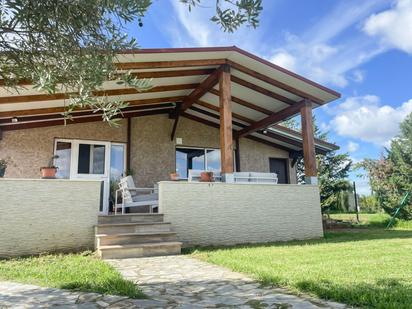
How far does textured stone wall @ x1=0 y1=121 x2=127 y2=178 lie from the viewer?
371 inches

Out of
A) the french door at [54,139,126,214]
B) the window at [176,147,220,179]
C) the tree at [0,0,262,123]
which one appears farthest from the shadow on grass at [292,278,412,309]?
the window at [176,147,220,179]

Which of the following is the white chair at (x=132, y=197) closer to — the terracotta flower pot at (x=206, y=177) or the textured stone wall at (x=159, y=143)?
the terracotta flower pot at (x=206, y=177)

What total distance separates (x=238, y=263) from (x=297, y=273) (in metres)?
1.01

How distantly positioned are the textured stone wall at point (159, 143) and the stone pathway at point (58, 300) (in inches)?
280

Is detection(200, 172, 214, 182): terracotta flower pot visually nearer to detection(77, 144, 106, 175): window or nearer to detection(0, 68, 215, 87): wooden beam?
detection(0, 68, 215, 87): wooden beam

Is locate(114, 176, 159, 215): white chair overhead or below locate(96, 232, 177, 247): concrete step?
overhead

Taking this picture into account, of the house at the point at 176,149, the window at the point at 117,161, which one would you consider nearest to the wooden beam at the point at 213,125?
the house at the point at 176,149

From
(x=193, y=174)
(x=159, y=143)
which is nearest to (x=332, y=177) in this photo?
(x=159, y=143)

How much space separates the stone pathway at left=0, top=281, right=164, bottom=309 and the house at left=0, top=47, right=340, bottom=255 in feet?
9.06

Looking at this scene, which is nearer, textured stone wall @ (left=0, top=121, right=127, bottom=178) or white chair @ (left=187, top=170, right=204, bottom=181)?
white chair @ (left=187, top=170, right=204, bottom=181)

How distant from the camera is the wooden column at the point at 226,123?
820 centimetres

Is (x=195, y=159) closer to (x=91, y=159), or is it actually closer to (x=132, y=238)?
(x=91, y=159)

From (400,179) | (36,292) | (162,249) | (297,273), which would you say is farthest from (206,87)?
(400,179)

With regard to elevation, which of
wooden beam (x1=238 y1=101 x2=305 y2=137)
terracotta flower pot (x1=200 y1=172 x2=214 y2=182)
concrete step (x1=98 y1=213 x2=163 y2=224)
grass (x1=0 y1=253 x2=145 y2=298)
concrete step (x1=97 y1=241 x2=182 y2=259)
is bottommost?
grass (x1=0 y1=253 x2=145 y2=298)
